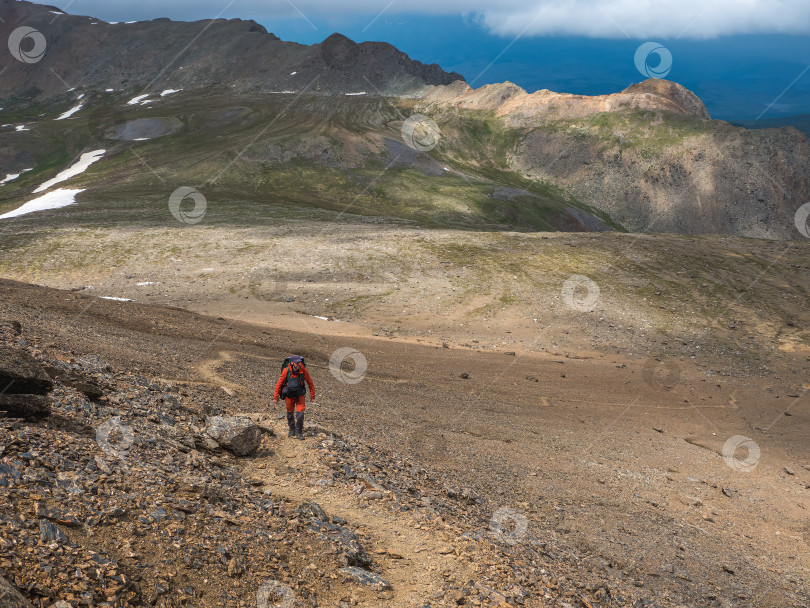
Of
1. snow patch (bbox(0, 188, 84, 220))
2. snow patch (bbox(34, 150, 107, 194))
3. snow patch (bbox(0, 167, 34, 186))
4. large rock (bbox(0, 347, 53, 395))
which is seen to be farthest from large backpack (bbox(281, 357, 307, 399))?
snow patch (bbox(0, 167, 34, 186))

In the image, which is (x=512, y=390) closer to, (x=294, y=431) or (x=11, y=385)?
(x=294, y=431)

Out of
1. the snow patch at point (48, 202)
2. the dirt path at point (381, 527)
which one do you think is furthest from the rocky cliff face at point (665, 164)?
the dirt path at point (381, 527)

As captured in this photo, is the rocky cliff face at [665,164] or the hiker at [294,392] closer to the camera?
the hiker at [294,392]

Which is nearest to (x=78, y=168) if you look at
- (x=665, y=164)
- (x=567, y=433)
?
(x=567, y=433)

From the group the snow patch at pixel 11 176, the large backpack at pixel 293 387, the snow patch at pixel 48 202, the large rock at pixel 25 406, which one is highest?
the snow patch at pixel 11 176

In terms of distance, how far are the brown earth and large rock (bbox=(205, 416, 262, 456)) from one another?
1.83 ft

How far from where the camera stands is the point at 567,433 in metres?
22.2

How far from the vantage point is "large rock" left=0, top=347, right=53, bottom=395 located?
1067 cm

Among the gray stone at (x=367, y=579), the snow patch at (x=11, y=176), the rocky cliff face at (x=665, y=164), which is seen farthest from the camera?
the rocky cliff face at (x=665, y=164)

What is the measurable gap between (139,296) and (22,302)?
14.0m

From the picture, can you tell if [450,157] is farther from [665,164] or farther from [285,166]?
[665,164]

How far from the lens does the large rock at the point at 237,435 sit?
13461 millimetres

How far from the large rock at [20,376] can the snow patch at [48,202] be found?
222 ft

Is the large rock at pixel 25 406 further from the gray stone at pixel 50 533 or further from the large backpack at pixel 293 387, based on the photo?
the large backpack at pixel 293 387
